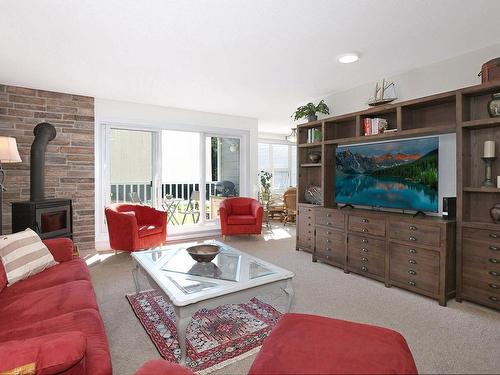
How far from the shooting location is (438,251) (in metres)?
2.60

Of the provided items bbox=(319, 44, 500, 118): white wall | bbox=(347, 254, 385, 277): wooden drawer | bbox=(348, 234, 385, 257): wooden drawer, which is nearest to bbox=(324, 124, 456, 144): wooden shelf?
bbox=(319, 44, 500, 118): white wall

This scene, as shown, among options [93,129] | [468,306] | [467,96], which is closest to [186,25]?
[467,96]

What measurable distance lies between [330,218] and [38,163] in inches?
150

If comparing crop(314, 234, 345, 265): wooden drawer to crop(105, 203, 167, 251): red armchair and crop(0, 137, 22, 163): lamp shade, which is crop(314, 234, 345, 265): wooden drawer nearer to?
crop(105, 203, 167, 251): red armchair

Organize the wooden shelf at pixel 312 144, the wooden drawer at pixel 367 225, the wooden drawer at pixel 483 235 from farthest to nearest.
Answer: the wooden shelf at pixel 312 144 < the wooden drawer at pixel 367 225 < the wooden drawer at pixel 483 235

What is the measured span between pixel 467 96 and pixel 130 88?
3.88 meters

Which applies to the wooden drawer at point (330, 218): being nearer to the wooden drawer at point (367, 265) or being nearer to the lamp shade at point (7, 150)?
the wooden drawer at point (367, 265)

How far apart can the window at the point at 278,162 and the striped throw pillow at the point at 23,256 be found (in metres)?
5.98

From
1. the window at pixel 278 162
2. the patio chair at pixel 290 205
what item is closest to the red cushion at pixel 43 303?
the patio chair at pixel 290 205

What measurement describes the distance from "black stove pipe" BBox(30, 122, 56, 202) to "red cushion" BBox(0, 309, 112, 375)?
2.85 meters

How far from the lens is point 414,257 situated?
278cm

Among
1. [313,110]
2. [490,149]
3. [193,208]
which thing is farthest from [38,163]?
[490,149]

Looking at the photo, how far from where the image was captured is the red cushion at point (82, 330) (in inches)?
46.6

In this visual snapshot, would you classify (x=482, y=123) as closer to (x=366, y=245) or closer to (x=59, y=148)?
(x=366, y=245)
